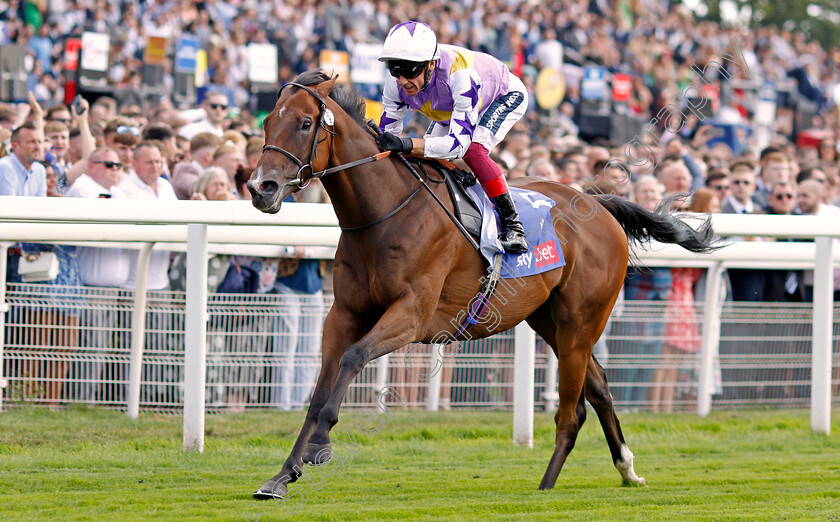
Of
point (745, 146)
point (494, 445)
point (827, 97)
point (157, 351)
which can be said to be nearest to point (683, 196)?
point (494, 445)

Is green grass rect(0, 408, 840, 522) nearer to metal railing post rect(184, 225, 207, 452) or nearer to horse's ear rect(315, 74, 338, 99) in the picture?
metal railing post rect(184, 225, 207, 452)

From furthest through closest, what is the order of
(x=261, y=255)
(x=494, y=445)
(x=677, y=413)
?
(x=677, y=413), (x=261, y=255), (x=494, y=445)

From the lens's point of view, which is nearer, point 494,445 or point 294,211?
point 294,211

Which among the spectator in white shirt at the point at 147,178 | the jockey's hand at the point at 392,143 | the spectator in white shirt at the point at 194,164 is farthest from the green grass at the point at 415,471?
the spectator in white shirt at the point at 194,164

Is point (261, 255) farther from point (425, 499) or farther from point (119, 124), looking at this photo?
point (425, 499)

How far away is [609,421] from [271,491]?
199cm

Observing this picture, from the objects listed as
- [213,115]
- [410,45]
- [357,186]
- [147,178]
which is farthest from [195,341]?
[213,115]

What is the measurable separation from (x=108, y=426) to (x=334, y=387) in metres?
2.27

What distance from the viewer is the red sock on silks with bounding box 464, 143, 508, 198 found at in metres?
4.97

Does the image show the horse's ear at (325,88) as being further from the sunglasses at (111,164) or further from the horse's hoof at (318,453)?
the sunglasses at (111,164)

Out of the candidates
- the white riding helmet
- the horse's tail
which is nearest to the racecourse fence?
the horse's tail

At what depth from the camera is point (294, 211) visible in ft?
18.4

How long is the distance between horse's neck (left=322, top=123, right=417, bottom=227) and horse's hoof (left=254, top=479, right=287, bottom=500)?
111cm

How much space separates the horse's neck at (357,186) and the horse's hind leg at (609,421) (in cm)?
166
